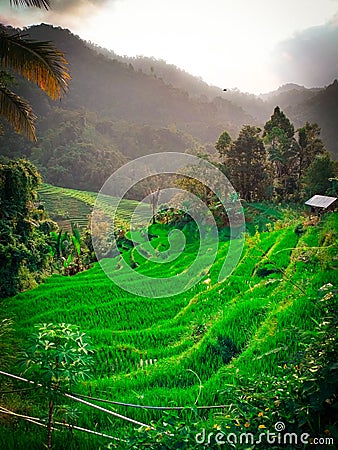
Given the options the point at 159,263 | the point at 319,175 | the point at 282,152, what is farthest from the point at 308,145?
the point at 159,263

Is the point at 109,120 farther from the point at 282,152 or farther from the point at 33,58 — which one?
the point at 33,58

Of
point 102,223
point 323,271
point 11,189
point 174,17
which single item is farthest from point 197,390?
point 102,223

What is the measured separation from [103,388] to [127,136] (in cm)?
521

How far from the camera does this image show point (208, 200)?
20.2 feet

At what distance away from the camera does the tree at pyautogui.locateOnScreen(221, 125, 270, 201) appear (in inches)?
244

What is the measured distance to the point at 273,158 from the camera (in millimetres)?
5996

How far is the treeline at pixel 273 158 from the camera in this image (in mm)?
5785

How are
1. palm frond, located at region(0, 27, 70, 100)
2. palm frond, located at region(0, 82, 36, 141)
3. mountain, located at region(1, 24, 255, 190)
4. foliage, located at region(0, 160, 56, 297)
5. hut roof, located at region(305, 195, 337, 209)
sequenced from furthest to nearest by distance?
mountain, located at region(1, 24, 255, 190), foliage, located at region(0, 160, 56, 297), hut roof, located at region(305, 195, 337, 209), palm frond, located at region(0, 82, 36, 141), palm frond, located at region(0, 27, 70, 100)

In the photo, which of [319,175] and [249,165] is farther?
[249,165]

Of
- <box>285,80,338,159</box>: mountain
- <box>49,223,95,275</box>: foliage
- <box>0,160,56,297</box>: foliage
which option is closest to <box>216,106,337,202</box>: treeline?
<box>285,80,338,159</box>: mountain

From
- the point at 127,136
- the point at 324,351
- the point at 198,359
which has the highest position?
the point at 127,136

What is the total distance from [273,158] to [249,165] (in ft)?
1.20

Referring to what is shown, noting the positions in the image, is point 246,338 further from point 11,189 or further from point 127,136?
point 127,136

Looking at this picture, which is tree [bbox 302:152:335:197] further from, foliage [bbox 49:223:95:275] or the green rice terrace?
foliage [bbox 49:223:95:275]
